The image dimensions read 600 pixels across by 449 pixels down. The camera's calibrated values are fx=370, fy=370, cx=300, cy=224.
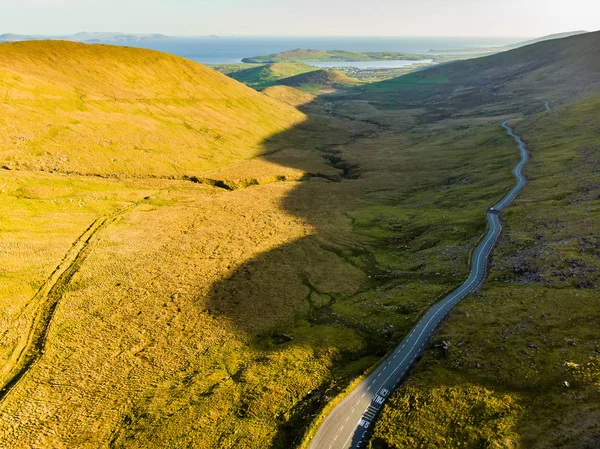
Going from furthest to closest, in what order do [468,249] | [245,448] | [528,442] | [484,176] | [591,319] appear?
[484,176] < [468,249] < [591,319] < [245,448] < [528,442]

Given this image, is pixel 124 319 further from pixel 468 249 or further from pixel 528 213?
pixel 528 213

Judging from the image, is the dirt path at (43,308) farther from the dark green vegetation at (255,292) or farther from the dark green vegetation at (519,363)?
the dark green vegetation at (519,363)

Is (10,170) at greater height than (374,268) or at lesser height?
greater

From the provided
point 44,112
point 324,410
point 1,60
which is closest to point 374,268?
point 324,410

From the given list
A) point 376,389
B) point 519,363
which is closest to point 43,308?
point 376,389

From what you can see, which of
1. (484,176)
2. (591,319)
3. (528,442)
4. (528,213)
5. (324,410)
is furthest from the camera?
(484,176)

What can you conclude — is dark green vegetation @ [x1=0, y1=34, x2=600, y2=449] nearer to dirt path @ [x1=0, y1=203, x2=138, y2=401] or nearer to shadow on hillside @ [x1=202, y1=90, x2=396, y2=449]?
shadow on hillside @ [x1=202, y1=90, x2=396, y2=449]

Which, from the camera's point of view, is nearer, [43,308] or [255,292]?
[43,308]

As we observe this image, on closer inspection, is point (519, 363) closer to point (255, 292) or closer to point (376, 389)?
point (376, 389)

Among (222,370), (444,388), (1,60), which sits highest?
(1,60)
